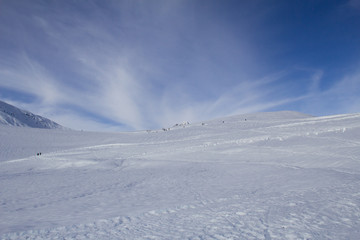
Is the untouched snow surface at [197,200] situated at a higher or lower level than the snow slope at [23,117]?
lower

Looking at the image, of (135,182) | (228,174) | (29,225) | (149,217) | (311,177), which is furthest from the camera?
(228,174)

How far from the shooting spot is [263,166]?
10.8 metres

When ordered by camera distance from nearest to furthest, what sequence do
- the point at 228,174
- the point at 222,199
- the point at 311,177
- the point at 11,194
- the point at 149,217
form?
the point at 149,217, the point at 222,199, the point at 11,194, the point at 311,177, the point at 228,174

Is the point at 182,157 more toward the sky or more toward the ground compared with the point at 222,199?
more toward the sky

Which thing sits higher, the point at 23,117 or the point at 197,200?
the point at 23,117

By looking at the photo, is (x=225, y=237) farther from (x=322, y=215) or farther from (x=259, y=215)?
(x=322, y=215)

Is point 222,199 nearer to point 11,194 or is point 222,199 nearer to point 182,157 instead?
point 11,194

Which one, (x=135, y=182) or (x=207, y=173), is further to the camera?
(x=207, y=173)

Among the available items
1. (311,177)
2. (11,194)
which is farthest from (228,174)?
(11,194)

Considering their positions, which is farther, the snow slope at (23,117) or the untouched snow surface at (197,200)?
the snow slope at (23,117)

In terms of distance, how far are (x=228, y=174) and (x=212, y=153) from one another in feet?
18.7

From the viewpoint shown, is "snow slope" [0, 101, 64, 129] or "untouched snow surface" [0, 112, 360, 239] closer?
"untouched snow surface" [0, 112, 360, 239]

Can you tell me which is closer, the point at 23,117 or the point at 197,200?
the point at 197,200

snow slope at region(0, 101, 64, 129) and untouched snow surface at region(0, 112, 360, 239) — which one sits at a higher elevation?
snow slope at region(0, 101, 64, 129)
